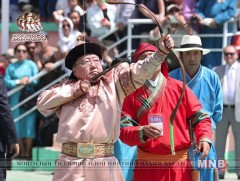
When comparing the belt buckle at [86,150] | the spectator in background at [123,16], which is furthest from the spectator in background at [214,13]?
the belt buckle at [86,150]

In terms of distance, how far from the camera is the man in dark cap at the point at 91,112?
7641mm

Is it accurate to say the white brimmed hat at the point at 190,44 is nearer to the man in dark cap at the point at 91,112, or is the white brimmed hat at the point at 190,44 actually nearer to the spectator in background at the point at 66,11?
the man in dark cap at the point at 91,112

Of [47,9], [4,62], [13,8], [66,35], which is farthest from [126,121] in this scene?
[13,8]

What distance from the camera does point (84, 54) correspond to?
7.90m

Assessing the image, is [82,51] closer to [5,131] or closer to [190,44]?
[5,131]

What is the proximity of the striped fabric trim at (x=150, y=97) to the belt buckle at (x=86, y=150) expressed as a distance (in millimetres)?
840

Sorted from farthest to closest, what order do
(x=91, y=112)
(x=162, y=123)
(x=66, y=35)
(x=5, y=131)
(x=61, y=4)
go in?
(x=61, y=4) → (x=66, y=35) → (x=5, y=131) → (x=162, y=123) → (x=91, y=112)

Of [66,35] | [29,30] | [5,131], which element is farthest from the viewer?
[66,35]

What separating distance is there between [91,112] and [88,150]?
32 cm

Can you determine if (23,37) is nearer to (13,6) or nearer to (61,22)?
(61,22)

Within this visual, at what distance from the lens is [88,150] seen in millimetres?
7656

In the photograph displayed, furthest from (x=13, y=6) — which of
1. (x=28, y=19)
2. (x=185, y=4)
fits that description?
(x=28, y=19)

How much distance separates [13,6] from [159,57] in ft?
30.9

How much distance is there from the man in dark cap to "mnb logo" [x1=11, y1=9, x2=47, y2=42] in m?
0.89
